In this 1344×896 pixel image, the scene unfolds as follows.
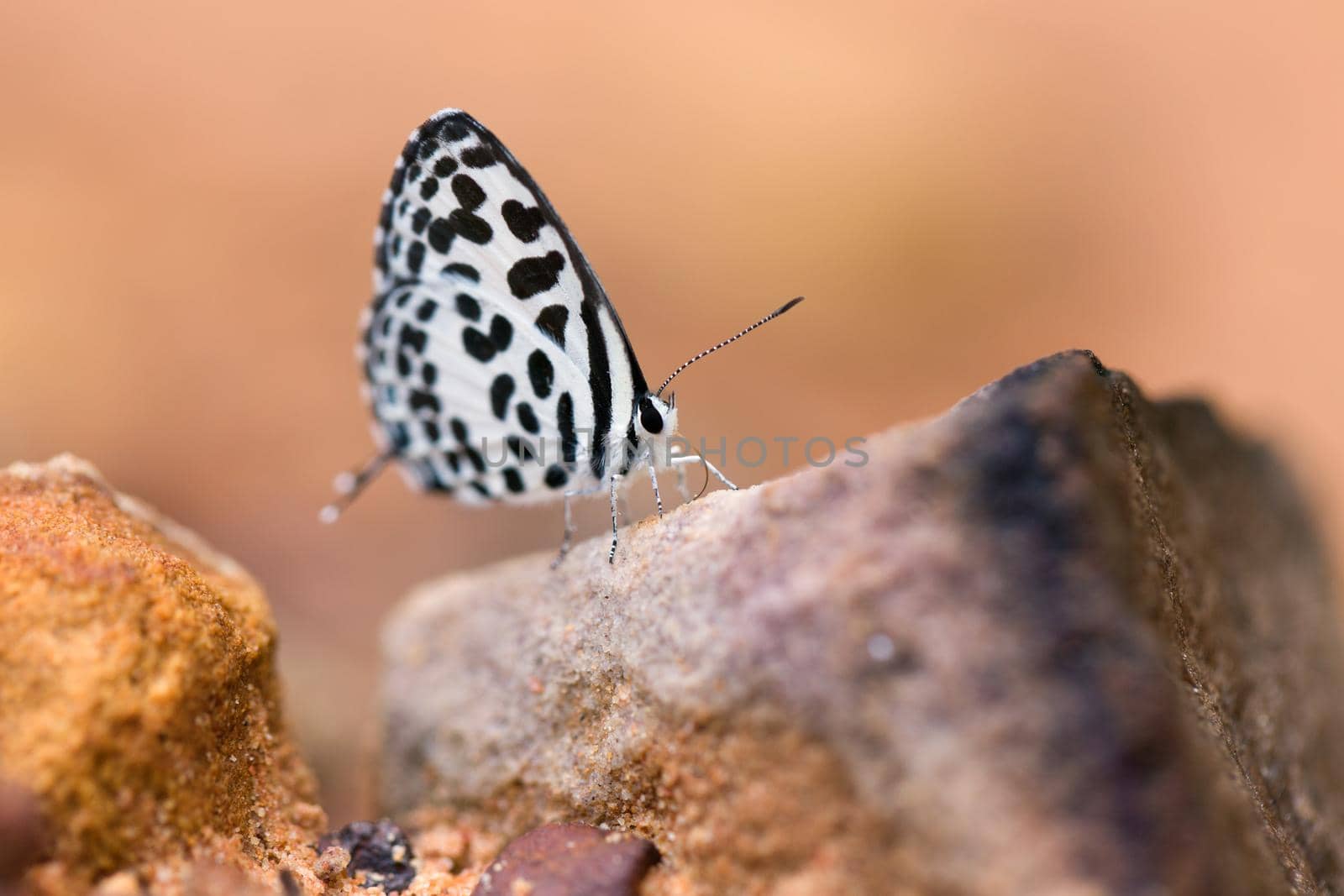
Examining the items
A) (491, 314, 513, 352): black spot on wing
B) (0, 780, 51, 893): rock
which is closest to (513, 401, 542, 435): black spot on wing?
(491, 314, 513, 352): black spot on wing

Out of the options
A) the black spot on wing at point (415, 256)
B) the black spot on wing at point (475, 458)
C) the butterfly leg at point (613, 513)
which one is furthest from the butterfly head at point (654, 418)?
the black spot on wing at point (415, 256)

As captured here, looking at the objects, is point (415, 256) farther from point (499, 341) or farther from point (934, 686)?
point (934, 686)

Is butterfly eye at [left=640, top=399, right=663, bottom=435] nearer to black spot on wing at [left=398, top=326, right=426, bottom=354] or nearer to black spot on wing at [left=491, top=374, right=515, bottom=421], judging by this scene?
black spot on wing at [left=491, top=374, right=515, bottom=421]

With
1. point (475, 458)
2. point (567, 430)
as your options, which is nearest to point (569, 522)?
point (567, 430)

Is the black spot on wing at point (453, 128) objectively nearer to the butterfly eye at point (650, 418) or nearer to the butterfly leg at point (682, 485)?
the butterfly eye at point (650, 418)

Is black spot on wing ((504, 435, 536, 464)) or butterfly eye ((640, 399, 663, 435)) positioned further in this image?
black spot on wing ((504, 435, 536, 464))

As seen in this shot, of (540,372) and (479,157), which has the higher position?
(479,157)

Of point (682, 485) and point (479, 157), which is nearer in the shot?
point (479, 157)

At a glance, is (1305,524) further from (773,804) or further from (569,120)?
(569,120)
